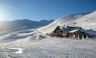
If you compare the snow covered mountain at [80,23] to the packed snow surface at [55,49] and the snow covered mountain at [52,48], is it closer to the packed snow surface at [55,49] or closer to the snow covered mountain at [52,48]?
the snow covered mountain at [52,48]

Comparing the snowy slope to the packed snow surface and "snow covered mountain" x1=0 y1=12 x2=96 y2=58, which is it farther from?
the packed snow surface

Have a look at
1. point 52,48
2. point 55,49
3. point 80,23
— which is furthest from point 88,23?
point 55,49

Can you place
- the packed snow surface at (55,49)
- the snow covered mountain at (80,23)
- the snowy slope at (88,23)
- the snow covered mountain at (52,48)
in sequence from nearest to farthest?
the packed snow surface at (55,49)
the snow covered mountain at (52,48)
the snowy slope at (88,23)
the snow covered mountain at (80,23)

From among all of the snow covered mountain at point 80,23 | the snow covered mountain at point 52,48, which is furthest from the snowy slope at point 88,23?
the snow covered mountain at point 52,48

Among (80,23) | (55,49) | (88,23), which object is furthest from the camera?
(80,23)

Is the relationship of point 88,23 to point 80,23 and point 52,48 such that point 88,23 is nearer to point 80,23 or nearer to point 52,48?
point 80,23

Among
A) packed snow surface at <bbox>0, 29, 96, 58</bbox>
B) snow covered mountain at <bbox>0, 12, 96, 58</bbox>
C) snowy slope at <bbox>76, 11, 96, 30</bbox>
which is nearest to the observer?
packed snow surface at <bbox>0, 29, 96, 58</bbox>

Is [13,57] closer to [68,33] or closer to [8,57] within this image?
[8,57]

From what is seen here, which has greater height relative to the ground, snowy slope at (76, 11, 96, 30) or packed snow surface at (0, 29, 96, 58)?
snowy slope at (76, 11, 96, 30)

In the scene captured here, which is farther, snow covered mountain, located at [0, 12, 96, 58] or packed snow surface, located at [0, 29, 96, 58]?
snow covered mountain, located at [0, 12, 96, 58]

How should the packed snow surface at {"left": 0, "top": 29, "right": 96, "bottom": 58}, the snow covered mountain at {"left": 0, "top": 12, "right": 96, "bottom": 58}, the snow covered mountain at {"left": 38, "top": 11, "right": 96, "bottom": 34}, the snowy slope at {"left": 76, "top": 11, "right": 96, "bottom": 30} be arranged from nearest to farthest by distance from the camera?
the packed snow surface at {"left": 0, "top": 29, "right": 96, "bottom": 58} → the snow covered mountain at {"left": 0, "top": 12, "right": 96, "bottom": 58} → the snowy slope at {"left": 76, "top": 11, "right": 96, "bottom": 30} → the snow covered mountain at {"left": 38, "top": 11, "right": 96, "bottom": 34}

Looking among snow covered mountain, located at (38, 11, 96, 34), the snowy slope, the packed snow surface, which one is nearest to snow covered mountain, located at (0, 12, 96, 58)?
the packed snow surface

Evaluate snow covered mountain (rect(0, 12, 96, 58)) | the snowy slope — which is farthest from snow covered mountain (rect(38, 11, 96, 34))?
snow covered mountain (rect(0, 12, 96, 58))

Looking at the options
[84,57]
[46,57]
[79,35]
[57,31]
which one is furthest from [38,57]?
[57,31]
